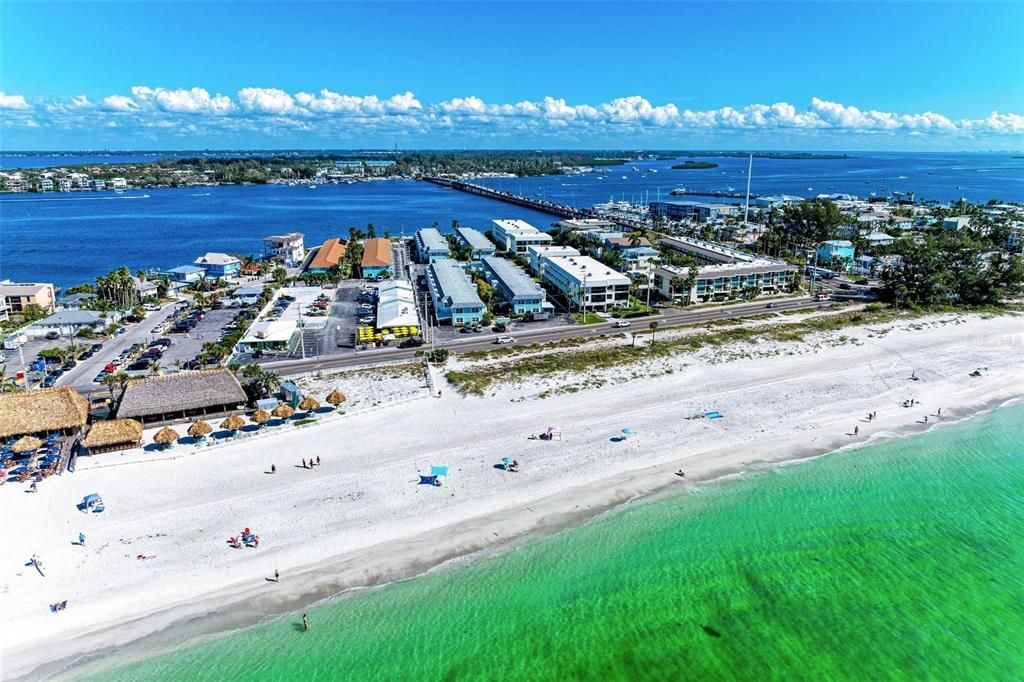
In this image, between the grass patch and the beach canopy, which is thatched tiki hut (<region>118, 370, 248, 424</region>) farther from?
the grass patch

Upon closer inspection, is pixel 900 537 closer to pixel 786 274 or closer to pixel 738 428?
pixel 738 428

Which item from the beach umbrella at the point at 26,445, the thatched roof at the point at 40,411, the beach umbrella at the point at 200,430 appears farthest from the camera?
the beach umbrella at the point at 200,430

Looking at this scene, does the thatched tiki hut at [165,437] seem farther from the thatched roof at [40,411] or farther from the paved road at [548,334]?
the paved road at [548,334]

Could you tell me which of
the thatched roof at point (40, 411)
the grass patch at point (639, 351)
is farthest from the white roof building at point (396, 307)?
the thatched roof at point (40, 411)

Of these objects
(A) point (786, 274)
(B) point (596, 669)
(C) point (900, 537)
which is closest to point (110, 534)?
(B) point (596, 669)

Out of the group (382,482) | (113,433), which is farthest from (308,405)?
(113,433)

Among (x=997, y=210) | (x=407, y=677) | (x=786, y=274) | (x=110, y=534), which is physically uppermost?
(x=997, y=210)
